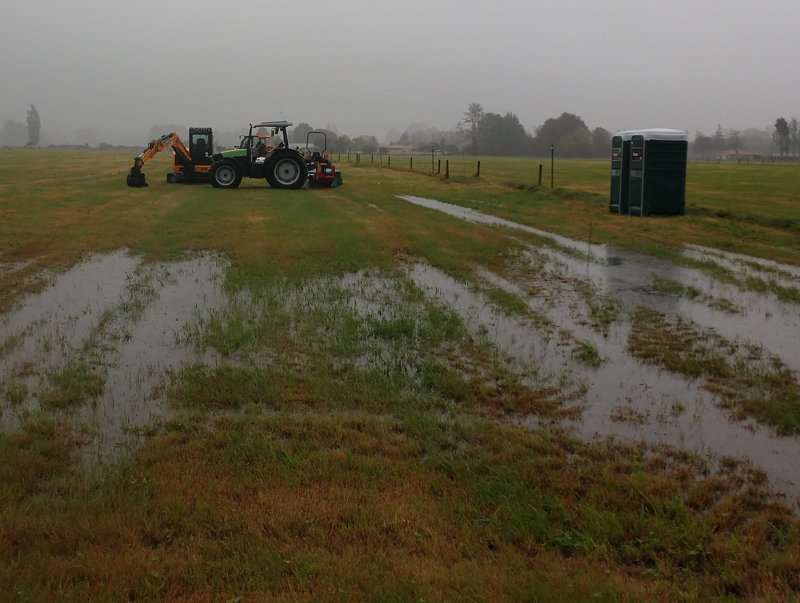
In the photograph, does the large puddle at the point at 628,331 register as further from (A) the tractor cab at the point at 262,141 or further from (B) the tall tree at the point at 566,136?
(B) the tall tree at the point at 566,136

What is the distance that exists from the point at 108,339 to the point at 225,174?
2192 cm

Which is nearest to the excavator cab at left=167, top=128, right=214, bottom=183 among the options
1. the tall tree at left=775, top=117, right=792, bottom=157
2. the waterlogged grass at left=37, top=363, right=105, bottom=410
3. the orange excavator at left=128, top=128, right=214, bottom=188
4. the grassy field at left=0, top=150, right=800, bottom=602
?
the orange excavator at left=128, top=128, right=214, bottom=188

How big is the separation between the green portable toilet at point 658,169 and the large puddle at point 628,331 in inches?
239

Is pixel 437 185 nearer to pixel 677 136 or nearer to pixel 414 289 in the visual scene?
pixel 677 136

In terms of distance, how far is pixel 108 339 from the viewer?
7.77 metres

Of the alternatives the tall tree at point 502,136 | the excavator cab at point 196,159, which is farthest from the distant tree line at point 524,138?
the excavator cab at point 196,159

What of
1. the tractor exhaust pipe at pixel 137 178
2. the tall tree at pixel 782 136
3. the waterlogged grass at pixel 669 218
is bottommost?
the waterlogged grass at pixel 669 218

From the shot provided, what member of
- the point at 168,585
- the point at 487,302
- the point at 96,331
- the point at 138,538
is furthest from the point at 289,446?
the point at 487,302

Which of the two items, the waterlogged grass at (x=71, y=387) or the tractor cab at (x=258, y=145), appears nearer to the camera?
the waterlogged grass at (x=71, y=387)

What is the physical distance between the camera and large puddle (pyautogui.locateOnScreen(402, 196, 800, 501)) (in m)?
5.35

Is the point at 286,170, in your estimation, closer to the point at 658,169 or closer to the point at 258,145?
the point at 258,145

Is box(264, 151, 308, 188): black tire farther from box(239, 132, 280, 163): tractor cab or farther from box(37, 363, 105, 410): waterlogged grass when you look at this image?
box(37, 363, 105, 410): waterlogged grass

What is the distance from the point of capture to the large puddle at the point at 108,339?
5.73 m

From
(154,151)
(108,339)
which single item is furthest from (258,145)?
(108,339)
